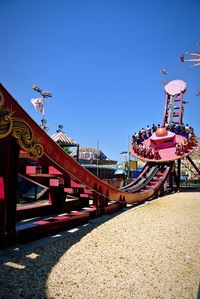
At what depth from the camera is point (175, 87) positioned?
16.7 m

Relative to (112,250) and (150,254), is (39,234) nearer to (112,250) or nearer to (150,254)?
(112,250)

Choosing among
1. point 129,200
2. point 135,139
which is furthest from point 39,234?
point 135,139

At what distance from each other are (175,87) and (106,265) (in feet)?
53.0

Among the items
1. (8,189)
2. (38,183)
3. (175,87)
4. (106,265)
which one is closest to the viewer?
(106,265)

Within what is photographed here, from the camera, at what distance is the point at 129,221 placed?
5562 millimetres

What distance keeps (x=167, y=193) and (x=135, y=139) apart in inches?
155

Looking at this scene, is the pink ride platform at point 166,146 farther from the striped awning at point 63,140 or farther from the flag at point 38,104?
the flag at point 38,104

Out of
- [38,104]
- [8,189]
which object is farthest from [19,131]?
[38,104]

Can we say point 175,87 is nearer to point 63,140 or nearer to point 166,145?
point 166,145

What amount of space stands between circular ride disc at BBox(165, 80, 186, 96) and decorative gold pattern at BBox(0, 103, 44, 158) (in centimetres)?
1510

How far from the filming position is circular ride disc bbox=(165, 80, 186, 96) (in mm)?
16469

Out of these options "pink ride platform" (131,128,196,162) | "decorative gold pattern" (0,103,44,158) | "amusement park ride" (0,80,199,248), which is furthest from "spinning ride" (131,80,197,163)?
"decorative gold pattern" (0,103,44,158)

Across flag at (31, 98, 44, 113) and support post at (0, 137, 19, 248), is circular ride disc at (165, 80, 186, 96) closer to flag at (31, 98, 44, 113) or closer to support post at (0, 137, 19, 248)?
flag at (31, 98, 44, 113)

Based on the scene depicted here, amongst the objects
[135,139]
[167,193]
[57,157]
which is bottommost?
[167,193]
